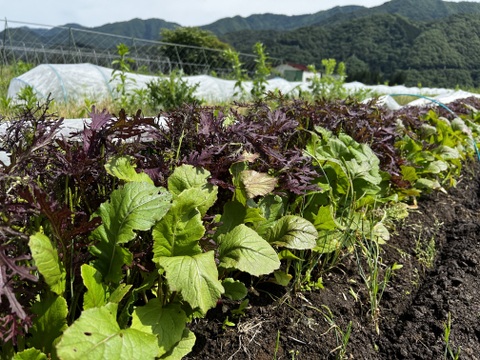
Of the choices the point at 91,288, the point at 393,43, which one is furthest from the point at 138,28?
the point at 91,288

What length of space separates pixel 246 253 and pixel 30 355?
618 mm

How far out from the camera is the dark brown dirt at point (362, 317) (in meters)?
1.44

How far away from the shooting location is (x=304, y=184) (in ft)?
5.64

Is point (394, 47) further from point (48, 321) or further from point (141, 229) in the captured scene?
point (48, 321)

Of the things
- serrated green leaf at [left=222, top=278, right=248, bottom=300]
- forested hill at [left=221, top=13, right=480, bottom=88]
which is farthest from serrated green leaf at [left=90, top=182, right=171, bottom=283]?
forested hill at [left=221, top=13, right=480, bottom=88]

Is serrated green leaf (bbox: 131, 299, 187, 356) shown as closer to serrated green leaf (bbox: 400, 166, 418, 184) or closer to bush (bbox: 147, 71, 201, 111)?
serrated green leaf (bbox: 400, 166, 418, 184)

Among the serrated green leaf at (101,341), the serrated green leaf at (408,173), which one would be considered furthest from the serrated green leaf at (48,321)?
the serrated green leaf at (408,173)

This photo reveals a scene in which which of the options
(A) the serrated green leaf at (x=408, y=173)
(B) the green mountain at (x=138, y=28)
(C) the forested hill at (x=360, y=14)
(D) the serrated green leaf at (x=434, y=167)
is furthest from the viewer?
(B) the green mountain at (x=138, y=28)

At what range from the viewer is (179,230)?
47.4 inches

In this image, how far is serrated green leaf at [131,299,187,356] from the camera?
1.12m

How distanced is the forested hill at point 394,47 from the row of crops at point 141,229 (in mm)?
38444

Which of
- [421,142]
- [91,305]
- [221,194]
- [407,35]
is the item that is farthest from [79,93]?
[407,35]

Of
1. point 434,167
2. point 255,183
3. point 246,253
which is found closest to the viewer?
point 246,253

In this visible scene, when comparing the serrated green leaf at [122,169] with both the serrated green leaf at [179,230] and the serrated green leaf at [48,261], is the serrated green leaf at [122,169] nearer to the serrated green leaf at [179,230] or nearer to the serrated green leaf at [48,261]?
the serrated green leaf at [179,230]
